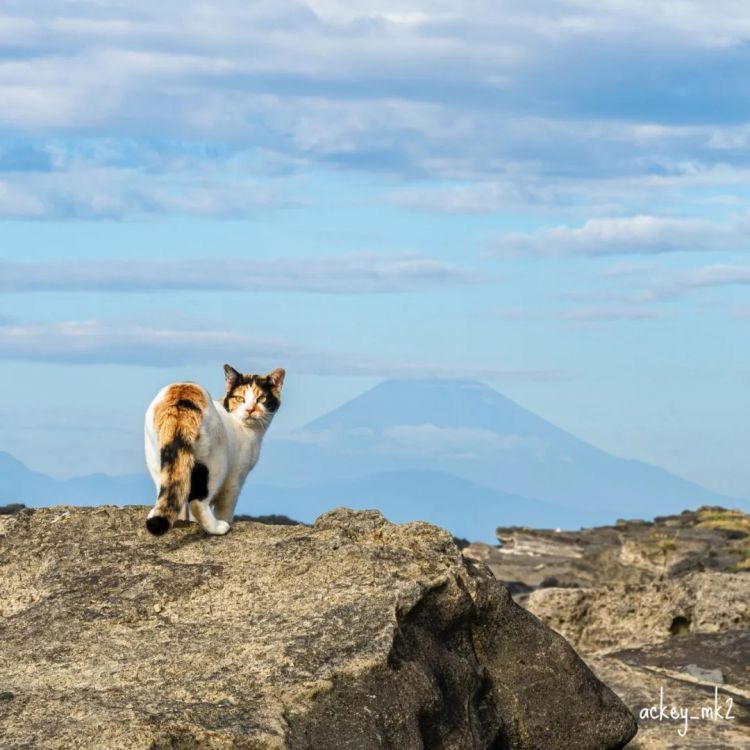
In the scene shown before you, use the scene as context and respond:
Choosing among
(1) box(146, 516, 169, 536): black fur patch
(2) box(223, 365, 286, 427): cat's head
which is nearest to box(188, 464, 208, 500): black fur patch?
(1) box(146, 516, 169, 536): black fur patch

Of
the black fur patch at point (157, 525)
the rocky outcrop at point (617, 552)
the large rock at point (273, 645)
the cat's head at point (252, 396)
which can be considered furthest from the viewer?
the rocky outcrop at point (617, 552)

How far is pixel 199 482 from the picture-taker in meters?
10.8

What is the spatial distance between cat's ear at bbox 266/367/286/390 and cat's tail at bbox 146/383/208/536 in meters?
1.89

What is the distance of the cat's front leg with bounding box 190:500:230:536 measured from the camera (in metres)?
10.1

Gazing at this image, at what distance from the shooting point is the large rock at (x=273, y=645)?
7676 mm

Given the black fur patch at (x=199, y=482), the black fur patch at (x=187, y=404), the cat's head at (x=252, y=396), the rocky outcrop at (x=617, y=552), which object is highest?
the rocky outcrop at (x=617, y=552)

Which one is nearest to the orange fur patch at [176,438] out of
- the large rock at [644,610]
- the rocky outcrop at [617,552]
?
the large rock at [644,610]

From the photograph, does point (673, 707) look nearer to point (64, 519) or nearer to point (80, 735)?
point (64, 519)

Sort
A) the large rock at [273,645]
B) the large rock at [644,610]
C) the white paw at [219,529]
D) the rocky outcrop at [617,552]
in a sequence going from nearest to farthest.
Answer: the large rock at [273,645] < the white paw at [219,529] < the large rock at [644,610] < the rocky outcrop at [617,552]

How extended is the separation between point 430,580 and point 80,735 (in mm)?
2628

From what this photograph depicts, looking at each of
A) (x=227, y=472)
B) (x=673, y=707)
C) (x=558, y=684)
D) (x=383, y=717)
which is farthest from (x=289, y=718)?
(x=673, y=707)

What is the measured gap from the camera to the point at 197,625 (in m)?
8.68

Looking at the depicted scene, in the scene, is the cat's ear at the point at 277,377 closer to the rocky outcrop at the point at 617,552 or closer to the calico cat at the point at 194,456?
the calico cat at the point at 194,456

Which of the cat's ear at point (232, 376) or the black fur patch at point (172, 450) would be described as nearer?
the black fur patch at point (172, 450)
